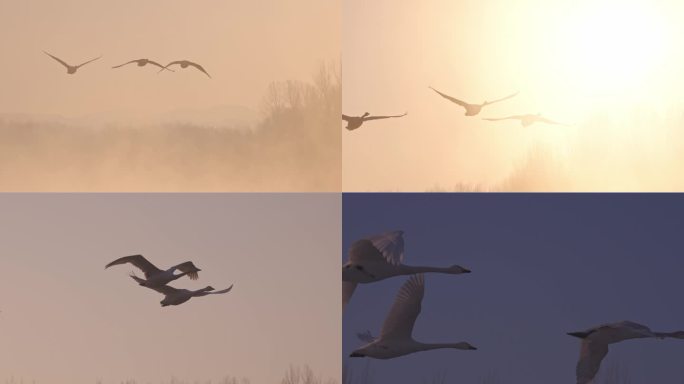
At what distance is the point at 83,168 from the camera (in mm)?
2326

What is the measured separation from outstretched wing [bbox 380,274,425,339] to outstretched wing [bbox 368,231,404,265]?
0.11m

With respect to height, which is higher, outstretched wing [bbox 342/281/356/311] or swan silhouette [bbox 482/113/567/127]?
Result: swan silhouette [bbox 482/113/567/127]

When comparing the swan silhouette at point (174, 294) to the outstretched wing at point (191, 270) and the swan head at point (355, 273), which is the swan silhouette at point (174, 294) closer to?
the outstretched wing at point (191, 270)

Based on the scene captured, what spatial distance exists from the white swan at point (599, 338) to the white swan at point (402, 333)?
0.37 meters

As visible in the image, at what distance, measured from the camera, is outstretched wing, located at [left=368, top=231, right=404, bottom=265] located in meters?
2.35

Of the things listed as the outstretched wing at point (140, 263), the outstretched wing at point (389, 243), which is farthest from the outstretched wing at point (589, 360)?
the outstretched wing at point (140, 263)

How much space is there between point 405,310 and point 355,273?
209 millimetres

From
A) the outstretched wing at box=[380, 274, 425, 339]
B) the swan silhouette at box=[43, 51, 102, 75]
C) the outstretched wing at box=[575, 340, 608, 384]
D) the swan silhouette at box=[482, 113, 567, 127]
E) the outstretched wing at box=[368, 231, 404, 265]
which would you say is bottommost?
the outstretched wing at box=[575, 340, 608, 384]

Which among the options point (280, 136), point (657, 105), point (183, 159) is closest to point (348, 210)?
point (280, 136)

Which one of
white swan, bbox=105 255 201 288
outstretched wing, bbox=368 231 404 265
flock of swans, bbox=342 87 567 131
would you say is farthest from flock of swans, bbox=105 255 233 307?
flock of swans, bbox=342 87 567 131

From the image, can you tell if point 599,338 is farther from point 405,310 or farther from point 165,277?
point 165,277

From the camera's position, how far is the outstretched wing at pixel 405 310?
236 centimetres

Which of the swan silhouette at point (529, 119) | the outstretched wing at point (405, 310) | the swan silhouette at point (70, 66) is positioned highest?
the swan silhouette at point (70, 66)

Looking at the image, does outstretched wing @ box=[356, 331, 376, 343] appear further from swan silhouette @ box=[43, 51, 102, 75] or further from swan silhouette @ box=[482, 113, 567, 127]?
swan silhouette @ box=[43, 51, 102, 75]
